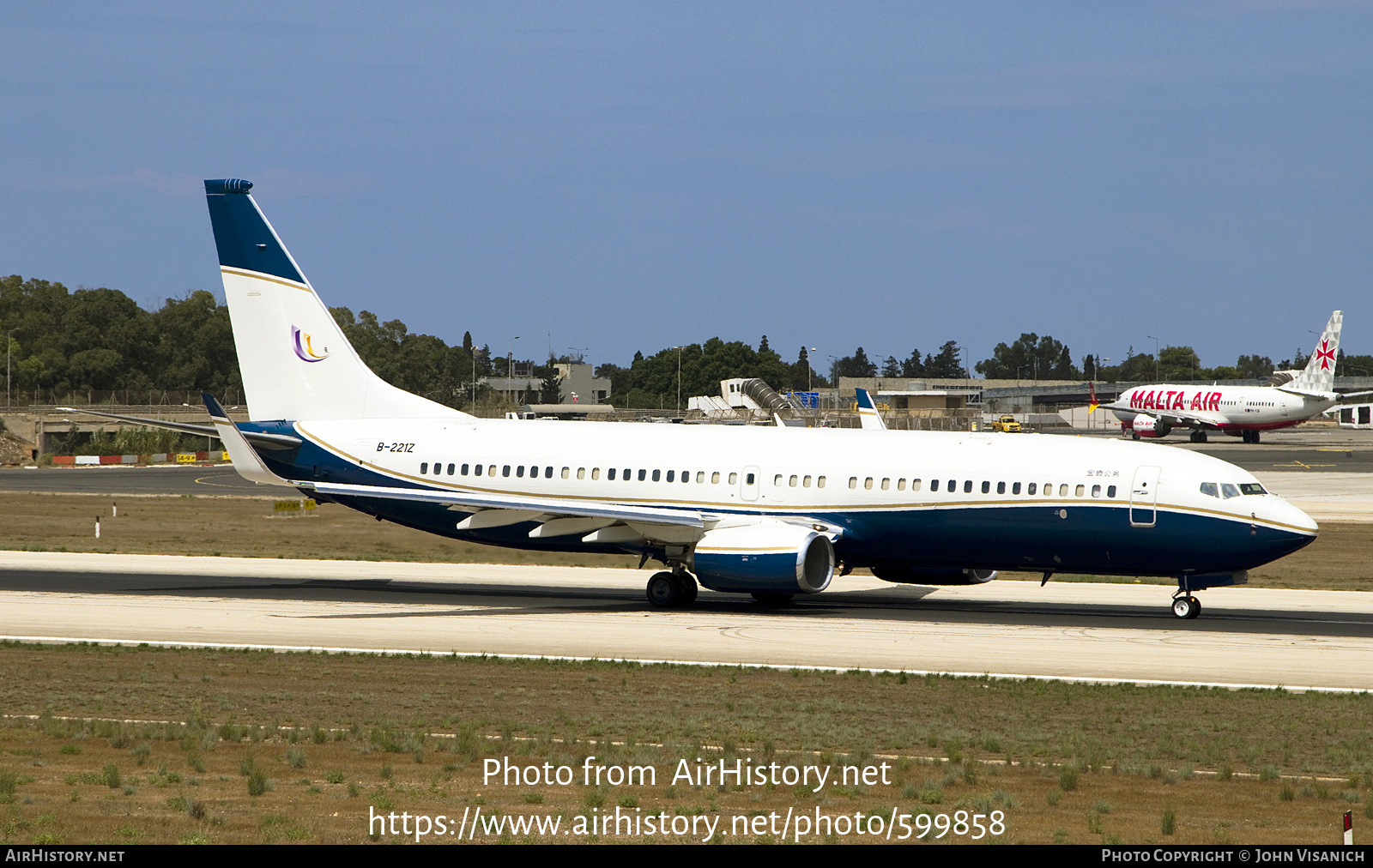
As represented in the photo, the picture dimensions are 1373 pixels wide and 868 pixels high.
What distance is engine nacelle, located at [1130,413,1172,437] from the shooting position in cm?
13075

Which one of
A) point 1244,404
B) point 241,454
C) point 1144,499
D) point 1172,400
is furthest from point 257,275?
point 1172,400

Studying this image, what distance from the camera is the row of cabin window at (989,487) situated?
3156 centimetres

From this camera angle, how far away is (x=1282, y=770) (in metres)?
16.8

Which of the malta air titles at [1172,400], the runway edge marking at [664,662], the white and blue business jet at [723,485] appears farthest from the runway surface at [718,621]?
the malta air titles at [1172,400]

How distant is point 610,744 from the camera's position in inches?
706

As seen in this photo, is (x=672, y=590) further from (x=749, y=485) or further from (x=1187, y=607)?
(x=1187, y=607)

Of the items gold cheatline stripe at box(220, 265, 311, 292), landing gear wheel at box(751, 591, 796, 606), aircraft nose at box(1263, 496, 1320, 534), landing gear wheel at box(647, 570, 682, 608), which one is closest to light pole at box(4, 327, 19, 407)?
gold cheatline stripe at box(220, 265, 311, 292)

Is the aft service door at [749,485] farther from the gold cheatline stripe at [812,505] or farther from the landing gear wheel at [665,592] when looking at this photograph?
the landing gear wheel at [665,592]

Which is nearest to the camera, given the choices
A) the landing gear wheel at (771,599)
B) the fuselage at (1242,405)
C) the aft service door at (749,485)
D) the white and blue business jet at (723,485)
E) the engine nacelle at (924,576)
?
the white and blue business jet at (723,485)

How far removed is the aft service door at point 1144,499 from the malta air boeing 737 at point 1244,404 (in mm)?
100699

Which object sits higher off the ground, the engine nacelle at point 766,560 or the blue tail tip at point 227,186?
the blue tail tip at point 227,186

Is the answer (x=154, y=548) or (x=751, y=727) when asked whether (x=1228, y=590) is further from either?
(x=154, y=548)

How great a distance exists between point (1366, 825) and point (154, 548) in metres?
42.6

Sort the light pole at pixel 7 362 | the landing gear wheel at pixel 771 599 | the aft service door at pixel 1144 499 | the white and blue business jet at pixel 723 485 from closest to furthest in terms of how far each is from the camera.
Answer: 1. the aft service door at pixel 1144 499
2. the white and blue business jet at pixel 723 485
3. the landing gear wheel at pixel 771 599
4. the light pole at pixel 7 362
